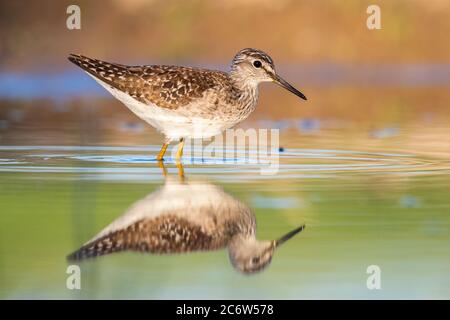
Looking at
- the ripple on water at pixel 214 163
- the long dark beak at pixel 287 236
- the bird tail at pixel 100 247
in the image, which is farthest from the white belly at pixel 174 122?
the bird tail at pixel 100 247

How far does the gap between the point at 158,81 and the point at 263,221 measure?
14.4 feet

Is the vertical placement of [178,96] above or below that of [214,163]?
above

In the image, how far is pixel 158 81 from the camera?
1267 cm

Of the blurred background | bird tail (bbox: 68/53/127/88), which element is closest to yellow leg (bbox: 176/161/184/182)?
the blurred background

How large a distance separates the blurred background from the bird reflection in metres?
0.14

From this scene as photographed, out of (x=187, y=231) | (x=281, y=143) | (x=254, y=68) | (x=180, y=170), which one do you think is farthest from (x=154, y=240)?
(x=281, y=143)

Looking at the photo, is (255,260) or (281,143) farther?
(281,143)

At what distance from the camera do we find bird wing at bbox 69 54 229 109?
12.5 meters

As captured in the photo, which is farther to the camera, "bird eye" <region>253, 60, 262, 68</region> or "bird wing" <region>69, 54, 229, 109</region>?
"bird eye" <region>253, 60, 262, 68</region>

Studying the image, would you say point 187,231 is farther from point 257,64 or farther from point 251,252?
point 257,64

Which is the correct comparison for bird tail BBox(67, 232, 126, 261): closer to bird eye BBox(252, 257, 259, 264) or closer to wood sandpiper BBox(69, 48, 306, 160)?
bird eye BBox(252, 257, 259, 264)

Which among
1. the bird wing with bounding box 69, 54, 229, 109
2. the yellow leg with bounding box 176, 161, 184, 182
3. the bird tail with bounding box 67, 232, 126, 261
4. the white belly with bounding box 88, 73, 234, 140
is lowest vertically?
the bird tail with bounding box 67, 232, 126, 261

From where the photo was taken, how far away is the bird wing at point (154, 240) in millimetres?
7547
